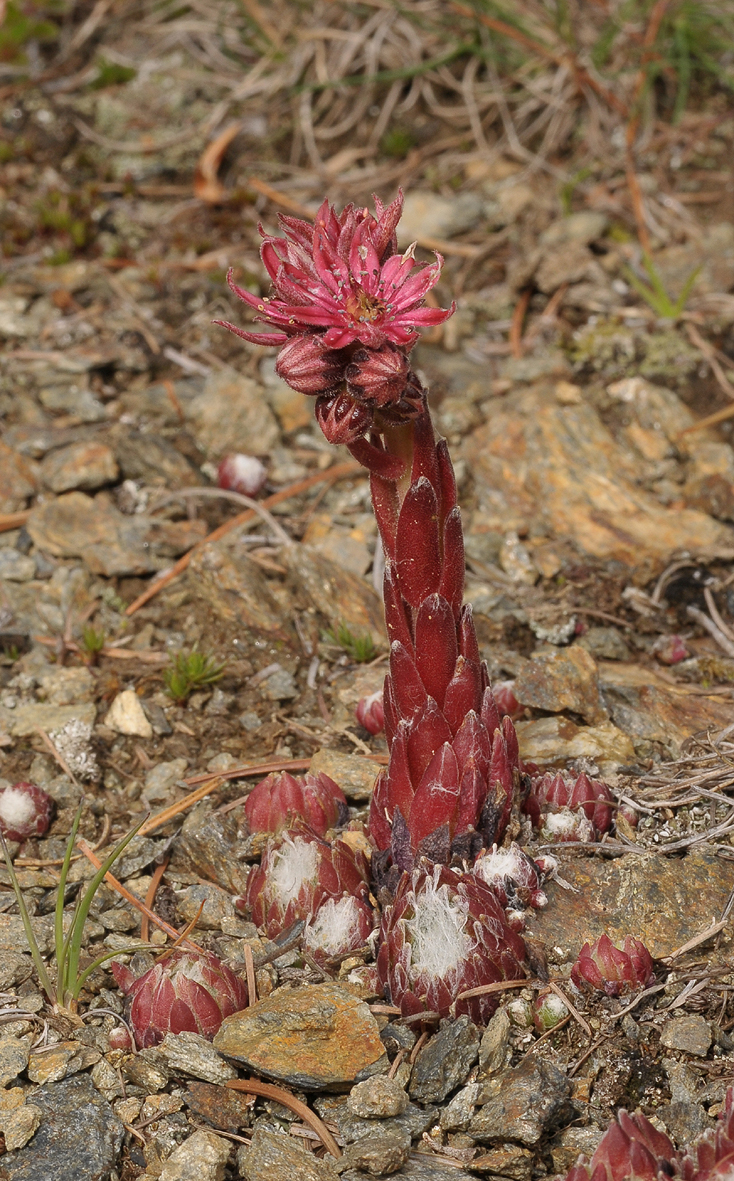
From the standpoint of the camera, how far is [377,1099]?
305 cm

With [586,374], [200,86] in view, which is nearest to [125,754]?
[586,374]

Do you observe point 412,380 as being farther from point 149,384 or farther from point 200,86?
point 200,86

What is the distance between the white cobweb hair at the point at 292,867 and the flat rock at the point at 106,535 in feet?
7.26

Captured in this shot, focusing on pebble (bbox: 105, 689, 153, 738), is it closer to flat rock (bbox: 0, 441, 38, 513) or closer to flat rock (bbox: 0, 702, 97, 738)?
flat rock (bbox: 0, 702, 97, 738)

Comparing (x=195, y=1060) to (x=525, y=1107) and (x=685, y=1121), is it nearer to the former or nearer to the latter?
(x=525, y=1107)

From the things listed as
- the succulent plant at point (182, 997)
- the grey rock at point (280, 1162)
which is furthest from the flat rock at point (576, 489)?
the grey rock at point (280, 1162)

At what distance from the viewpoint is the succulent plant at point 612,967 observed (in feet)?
10.9

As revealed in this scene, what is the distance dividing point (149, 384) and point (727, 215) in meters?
3.92

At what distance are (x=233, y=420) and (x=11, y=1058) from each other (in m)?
3.76

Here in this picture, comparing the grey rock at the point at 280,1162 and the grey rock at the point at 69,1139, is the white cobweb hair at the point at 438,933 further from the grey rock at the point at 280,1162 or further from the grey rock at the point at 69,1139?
the grey rock at the point at 69,1139

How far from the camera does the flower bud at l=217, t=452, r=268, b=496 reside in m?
5.84

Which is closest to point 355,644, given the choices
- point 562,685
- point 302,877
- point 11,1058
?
point 562,685

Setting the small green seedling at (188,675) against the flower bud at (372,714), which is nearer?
the flower bud at (372,714)

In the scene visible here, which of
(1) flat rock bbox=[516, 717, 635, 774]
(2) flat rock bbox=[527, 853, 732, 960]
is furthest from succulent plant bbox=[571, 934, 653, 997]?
(1) flat rock bbox=[516, 717, 635, 774]
